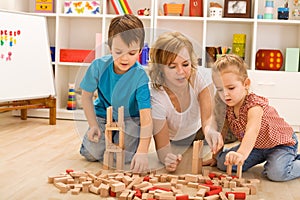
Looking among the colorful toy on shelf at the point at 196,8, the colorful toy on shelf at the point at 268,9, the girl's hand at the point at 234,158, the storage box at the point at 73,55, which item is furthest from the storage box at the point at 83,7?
the girl's hand at the point at 234,158

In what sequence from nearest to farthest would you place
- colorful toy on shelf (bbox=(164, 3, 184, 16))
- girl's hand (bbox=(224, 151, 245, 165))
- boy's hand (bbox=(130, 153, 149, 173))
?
1. girl's hand (bbox=(224, 151, 245, 165))
2. boy's hand (bbox=(130, 153, 149, 173))
3. colorful toy on shelf (bbox=(164, 3, 184, 16))

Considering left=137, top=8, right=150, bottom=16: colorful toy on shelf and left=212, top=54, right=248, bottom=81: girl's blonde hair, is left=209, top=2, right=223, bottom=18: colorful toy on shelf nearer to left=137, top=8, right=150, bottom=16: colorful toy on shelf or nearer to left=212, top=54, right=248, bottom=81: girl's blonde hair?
left=137, top=8, right=150, bottom=16: colorful toy on shelf

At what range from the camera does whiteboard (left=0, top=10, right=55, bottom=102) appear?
279cm

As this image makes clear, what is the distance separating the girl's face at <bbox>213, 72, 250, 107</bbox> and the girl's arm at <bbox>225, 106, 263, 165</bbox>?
71mm

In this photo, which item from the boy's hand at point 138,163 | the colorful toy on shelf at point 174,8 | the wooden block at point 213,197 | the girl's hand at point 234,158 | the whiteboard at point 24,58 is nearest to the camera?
the wooden block at point 213,197

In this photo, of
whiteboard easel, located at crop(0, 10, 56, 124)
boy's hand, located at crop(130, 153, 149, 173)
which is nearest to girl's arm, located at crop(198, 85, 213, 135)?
boy's hand, located at crop(130, 153, 149, 173)

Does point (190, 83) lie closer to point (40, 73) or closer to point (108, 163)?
point (108, 163)

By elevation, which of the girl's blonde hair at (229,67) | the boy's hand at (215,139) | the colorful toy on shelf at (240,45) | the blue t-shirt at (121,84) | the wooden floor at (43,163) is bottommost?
the wooden floor at (43,163)

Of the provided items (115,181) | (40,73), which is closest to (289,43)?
(40,73)

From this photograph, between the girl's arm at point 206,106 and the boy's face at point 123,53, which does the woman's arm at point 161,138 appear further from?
the boy's face at point 123,53

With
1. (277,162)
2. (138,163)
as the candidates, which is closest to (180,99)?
(138,163)

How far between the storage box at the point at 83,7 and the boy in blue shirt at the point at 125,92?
60.2 inches

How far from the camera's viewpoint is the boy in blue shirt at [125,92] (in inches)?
73.7

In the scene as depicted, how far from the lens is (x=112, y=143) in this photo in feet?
6.36
